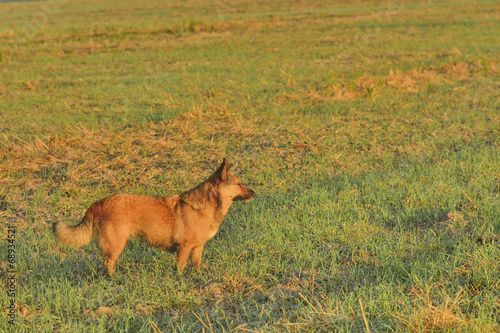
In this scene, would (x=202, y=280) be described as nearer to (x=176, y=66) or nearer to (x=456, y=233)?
(x=456, y=233)

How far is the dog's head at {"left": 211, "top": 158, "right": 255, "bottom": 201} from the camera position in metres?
3.98

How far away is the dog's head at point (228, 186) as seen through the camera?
3.98 m

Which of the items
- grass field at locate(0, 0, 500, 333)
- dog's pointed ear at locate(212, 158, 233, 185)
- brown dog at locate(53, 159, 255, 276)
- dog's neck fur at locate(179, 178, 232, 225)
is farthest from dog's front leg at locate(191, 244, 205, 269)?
dog's pointed ear at locate(212, 158, 233, 185)

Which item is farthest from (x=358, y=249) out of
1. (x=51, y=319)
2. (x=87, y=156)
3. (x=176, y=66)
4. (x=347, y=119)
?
(x=176, y=66)

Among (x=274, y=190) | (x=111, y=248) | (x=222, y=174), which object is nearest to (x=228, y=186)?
(x=222, y=174)

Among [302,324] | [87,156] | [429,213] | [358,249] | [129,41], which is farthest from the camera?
[129,41]

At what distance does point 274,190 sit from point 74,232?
2965 millimetres

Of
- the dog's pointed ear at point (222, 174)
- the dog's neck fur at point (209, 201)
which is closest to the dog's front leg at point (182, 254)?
the dog's neck fur at point (209, 201)

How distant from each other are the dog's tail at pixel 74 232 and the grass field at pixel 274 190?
361mm

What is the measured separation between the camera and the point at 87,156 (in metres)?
7.01

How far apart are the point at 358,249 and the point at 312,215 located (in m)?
0.92

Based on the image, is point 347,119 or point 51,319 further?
point 347,119

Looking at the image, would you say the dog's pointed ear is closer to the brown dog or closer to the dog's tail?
the brown dog

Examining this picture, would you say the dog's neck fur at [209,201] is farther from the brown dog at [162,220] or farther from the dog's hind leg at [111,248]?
the dog's hind leg at [111,248]
